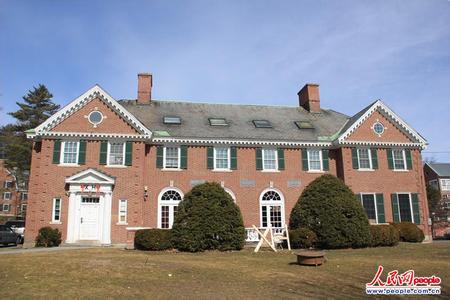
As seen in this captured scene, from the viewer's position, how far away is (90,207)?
22281 mm

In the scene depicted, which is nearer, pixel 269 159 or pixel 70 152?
pixel 70 152

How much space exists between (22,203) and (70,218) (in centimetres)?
5412

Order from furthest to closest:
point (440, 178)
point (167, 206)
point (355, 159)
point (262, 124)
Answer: point (440, 178), point (262, 124), point (355, 159), point (167, 206)

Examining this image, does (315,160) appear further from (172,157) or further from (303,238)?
(172,157)

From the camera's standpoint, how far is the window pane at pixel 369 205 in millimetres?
25562

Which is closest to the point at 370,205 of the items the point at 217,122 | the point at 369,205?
the point at 369,205

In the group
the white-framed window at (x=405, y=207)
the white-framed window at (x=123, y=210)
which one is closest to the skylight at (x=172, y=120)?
the white-framed window at (x=123, y=210)

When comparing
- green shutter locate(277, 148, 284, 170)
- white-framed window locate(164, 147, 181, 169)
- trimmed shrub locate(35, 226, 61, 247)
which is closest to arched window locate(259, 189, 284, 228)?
green shutter locate(277, 148, 284, 170)

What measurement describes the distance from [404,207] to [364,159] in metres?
4.10

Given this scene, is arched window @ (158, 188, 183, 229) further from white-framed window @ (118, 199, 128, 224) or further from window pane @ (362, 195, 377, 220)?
window pane @ (362, 195, 377, 220)

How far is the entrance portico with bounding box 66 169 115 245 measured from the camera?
21.9m

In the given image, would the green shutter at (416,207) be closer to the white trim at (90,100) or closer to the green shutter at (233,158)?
the green shutter at (233,158)

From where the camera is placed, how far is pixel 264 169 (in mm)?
25516

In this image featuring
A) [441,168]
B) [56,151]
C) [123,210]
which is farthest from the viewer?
[441,168]
